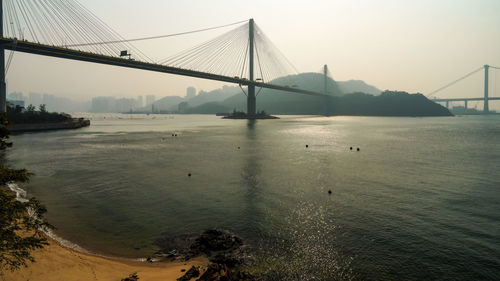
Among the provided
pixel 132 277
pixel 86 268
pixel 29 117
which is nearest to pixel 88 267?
pixel 86 268

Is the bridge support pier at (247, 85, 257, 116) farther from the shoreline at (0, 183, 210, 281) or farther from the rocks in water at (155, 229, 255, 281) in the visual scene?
the shoreline at (0, 183, 210, 281)

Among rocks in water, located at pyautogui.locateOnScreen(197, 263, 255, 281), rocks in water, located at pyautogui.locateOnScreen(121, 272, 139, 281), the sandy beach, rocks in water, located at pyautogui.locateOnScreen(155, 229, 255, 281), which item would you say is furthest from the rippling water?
rocks in water, located at pyautogui.locateOnScreen(121, 272, 139, 281)

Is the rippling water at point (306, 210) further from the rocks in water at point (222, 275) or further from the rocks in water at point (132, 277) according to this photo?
the rocks in water at point (132, 277)

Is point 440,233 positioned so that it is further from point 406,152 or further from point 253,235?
point 406,152

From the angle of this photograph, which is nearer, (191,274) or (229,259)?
(191,274)

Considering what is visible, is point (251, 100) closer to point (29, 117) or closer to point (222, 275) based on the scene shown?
point (29, 117)

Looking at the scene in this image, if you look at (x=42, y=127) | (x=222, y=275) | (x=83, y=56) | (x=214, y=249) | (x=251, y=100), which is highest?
(x=83, y=56)

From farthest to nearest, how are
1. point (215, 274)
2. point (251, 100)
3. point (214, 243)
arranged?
point (251, 100) < point (214, 243) < point (215, 274)
